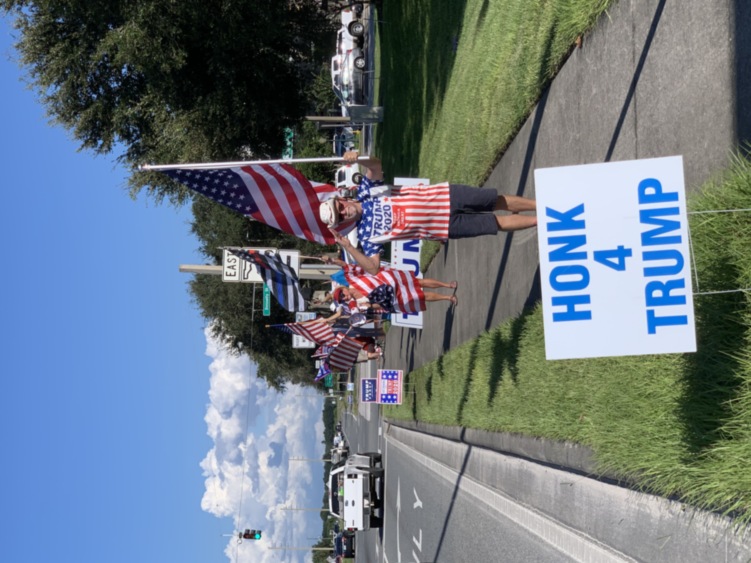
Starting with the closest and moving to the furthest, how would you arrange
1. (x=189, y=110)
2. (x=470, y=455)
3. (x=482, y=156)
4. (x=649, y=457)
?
(x=649, y=457)
(x=470, y=455)
(x=482, y=156)
(x=189, y=110)

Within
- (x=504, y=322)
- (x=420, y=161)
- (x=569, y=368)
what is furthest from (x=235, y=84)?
(x=569, y=368)

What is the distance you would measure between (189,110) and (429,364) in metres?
12.9

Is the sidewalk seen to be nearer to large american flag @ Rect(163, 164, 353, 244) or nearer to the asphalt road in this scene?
the asphalt road

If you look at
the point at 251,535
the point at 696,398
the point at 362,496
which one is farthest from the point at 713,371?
the point at 251,535

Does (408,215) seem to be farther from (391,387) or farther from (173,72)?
(173,72)

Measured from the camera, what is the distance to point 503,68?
36.8ft

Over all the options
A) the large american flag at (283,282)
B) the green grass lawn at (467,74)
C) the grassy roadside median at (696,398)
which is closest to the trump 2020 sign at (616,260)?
the grassy roadside median at (696,398)

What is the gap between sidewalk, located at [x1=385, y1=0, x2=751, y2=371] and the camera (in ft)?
17.2

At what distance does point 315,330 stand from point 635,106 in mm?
11180

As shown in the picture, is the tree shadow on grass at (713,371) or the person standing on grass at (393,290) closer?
the tree shadow on grass at (713,371)

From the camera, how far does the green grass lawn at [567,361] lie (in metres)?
4.34

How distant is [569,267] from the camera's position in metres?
3.95

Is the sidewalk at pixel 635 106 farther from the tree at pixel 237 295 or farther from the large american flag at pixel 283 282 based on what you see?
the tree at pixel 237 295

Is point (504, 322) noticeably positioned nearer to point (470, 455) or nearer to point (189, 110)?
point (470, 455)
